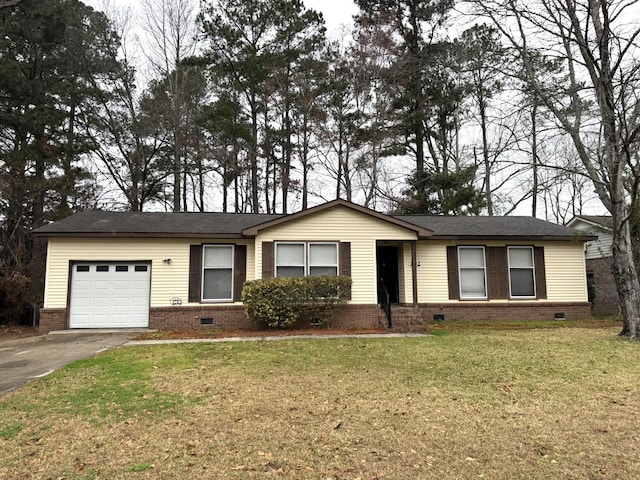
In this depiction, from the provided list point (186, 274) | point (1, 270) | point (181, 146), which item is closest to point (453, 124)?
point (181, 146)

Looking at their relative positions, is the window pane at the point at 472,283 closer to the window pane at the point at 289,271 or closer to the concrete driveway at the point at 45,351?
the window pane at the point at 289,271

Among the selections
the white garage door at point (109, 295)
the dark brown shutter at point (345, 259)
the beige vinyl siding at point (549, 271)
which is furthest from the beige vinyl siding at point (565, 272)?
the white garage door at point (109, 295)

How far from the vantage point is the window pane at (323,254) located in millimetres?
12594

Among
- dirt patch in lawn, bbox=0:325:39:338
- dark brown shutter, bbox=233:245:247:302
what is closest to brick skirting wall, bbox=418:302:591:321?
dark brown shutter, bbox=233:245:247:302

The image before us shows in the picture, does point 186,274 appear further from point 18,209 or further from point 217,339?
point 18,209

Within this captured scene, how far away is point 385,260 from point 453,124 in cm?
1305

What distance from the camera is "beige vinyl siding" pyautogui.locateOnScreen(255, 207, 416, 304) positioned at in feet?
41.0

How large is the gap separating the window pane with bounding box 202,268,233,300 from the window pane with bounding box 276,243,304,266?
1.76m

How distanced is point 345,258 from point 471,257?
15.5ft

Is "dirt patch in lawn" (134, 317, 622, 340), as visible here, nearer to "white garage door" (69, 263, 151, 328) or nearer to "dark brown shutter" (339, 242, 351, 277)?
"white garage door" (69, 263, 151, 328)

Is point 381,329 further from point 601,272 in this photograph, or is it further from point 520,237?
point 601,272

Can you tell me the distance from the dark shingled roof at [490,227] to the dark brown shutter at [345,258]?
3105 mm

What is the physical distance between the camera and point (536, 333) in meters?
11.0

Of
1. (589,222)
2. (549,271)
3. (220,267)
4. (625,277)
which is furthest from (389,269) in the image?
(589,222)
